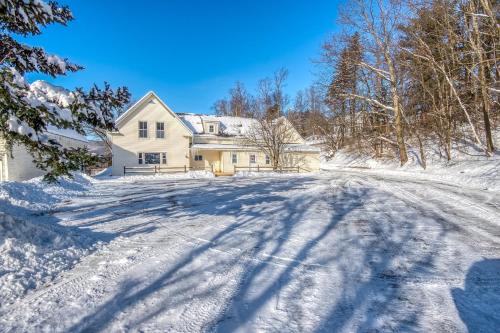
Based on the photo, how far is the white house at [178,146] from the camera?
2303 cm

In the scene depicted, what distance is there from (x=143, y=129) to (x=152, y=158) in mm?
2770

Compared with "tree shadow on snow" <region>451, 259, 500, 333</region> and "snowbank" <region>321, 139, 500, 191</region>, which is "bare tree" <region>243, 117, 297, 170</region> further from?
"tree shadow on snow" <region>451, 259, 500, 333</region>

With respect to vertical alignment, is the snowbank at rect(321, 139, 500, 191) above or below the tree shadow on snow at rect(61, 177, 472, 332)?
above

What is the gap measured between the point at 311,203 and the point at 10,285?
7.12 metres

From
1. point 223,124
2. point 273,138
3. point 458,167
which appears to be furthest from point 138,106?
point 458,167

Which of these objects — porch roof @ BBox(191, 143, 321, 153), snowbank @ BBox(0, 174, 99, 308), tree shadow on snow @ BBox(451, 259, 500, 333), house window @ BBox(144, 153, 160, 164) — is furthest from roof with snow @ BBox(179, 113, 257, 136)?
tree shadow on snow @ BBox(451, 259, 500, 333)

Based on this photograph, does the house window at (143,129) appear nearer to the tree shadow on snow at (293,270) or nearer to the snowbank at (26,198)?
the snowbank at (26,198)

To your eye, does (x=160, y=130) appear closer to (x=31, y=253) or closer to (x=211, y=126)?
(x=211, y=126)

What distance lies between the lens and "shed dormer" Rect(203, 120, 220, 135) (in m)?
28.2

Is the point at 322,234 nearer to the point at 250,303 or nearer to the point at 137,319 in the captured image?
the point at 250,303

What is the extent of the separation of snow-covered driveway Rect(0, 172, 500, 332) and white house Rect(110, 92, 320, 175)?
58.6 feet

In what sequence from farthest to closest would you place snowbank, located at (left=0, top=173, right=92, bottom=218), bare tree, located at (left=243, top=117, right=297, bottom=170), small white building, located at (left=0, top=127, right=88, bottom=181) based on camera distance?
bare tree, located at (left=243, top=117, right=297, bottom=170) → small white building, located at (left=0, top=127, right=88, bottom=181) → snowbank, located at (left=0, top=173, right=92, bottom=218)

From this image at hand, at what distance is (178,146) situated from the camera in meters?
24.8

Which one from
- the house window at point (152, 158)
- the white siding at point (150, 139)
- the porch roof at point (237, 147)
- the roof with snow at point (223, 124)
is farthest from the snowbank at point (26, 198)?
the roof with snow at point (223, 124)
